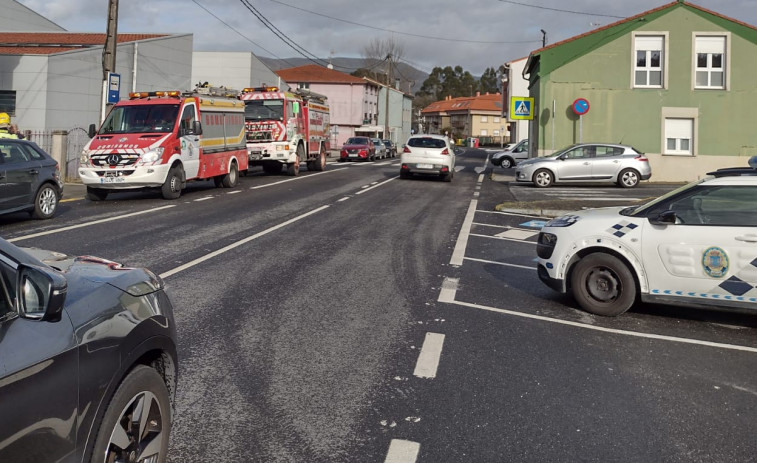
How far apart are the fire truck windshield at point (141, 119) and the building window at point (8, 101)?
16.9 m

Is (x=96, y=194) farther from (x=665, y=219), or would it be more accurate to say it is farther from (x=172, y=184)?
(x=665, y=219)

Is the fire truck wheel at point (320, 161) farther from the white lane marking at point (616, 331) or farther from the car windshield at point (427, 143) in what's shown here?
the white lane marking at point (616, 331)

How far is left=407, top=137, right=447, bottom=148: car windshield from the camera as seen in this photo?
2538 centimetres

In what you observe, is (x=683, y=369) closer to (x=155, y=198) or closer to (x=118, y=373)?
(x=118, y=373)

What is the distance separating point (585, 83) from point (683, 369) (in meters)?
25.8

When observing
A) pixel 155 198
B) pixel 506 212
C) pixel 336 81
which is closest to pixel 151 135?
pixel 155 198

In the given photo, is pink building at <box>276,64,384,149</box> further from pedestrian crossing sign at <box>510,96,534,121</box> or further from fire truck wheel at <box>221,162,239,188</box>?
fire truck wheel at <box>221,162,239,188</box>

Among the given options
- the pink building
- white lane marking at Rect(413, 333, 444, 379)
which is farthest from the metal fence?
the pink building

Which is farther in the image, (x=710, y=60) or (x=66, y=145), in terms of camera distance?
(x=710, y=60)

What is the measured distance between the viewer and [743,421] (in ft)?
14.0

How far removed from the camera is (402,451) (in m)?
3.73

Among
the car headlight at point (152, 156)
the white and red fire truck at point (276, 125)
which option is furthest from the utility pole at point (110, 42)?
the white and red fire truck at point (276, 125)

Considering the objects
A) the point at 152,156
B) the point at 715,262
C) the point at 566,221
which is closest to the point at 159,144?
the point at 152,156

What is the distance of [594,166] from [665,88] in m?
7.22
